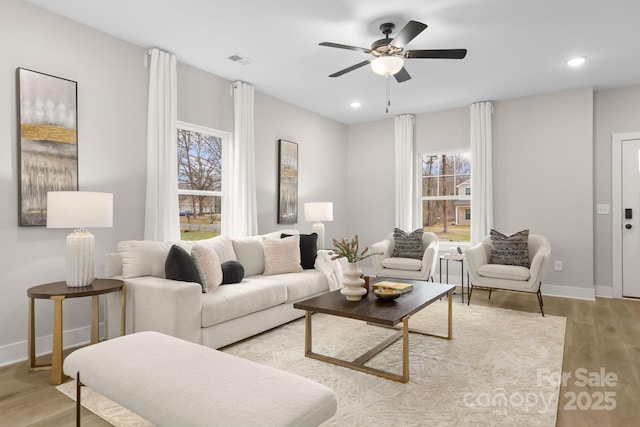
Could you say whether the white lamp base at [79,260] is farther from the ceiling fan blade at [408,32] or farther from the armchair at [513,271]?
the armchair at [513,271]

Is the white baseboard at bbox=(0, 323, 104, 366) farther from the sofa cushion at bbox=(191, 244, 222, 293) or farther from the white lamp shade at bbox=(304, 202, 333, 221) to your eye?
the white lamp shade at bbox=(304, 202, 333, 221)

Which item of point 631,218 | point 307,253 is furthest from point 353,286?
point 631,218

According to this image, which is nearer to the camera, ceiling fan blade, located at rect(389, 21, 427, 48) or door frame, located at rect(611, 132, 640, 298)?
ceiling fan blade, located at rect(389, 21, 427, 48)

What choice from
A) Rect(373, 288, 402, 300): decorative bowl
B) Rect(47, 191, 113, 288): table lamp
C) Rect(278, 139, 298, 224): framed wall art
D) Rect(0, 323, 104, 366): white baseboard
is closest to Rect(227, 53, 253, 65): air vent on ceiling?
Rect(278, 139, 298, 224): framed wall art

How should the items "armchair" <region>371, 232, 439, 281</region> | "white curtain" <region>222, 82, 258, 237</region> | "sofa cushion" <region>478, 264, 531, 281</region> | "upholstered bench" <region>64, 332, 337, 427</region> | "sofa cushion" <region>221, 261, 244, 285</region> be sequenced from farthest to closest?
"armchair" <region>371, 232, 439, 281</region>
"white curtain" <region>222, 82, 258, 237</region>
"sofa cushion" <region>478, 264, 531, 281</region>
"sofa cushion" <region>221, 261, 244, 285</region>
"upholstered bench" <region>64, 332, 337, 427</region>

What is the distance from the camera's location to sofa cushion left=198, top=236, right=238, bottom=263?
12.4 ft

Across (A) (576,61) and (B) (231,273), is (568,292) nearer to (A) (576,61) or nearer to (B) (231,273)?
(A) (576,61)

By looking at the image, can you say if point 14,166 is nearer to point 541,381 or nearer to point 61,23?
point 61,23

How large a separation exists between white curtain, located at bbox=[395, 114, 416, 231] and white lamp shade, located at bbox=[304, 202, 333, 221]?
1516 millimetres

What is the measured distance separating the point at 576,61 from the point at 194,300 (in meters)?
4.48

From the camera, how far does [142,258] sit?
3.13 meters

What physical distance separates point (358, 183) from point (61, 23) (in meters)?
4.84

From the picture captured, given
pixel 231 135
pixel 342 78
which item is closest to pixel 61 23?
pixel 231 135

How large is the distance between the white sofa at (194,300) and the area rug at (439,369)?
201mm
